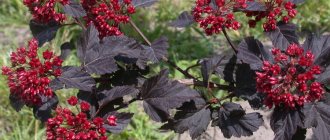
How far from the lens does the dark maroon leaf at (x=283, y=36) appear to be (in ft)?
6.18

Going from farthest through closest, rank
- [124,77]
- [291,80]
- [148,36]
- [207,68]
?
1. [148,36]
2. [124,77]
3. [207,68]
4. [291,80]

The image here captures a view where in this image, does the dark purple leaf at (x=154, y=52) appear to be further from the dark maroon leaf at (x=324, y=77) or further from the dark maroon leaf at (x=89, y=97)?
the dark maroon leaf at (x=324, y=77)

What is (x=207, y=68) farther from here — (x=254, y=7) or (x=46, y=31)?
(x=46, y=31)

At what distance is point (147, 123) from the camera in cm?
355

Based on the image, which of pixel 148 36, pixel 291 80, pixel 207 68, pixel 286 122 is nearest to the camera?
pixel 291 80

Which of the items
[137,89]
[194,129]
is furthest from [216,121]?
[137,89]

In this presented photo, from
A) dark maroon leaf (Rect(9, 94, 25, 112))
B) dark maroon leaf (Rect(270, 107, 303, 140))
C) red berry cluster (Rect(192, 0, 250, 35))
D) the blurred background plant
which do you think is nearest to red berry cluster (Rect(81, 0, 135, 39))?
red berry cluster (Rect(192, 0, 250, 35))

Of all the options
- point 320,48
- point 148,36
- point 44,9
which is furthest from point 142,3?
point 148,36

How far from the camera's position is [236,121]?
6.39ft

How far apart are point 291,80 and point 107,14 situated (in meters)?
0.70

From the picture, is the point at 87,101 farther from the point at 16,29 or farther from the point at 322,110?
the point at 16,29

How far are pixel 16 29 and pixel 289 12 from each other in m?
3.48

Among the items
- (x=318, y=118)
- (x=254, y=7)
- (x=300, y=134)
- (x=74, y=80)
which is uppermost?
(x=254, y=7)

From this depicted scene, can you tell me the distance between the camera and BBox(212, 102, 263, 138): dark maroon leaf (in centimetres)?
192
